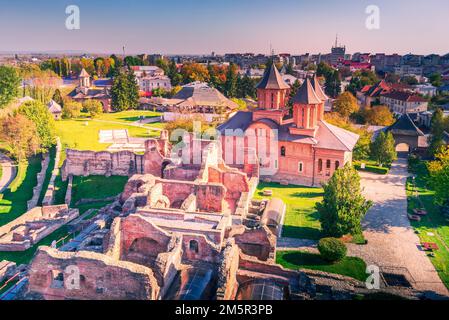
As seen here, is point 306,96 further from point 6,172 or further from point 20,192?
point 6,172

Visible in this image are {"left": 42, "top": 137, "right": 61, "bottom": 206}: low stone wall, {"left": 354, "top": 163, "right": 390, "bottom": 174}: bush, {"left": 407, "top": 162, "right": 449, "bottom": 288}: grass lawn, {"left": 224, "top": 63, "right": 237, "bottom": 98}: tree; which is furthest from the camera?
{"left": 224, "top": 63, "right": 237, "bottom": 98}: tree

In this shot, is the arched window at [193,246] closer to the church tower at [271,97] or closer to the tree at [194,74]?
the church tower at [271,97]

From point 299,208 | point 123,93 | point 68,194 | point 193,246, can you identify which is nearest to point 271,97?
point 299,208

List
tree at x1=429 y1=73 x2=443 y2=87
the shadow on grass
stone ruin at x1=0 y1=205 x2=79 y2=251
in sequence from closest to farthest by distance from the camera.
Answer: stone ruin at x1=0 y1=205 x2=79 y2=251
the shadow on grass
tree at x1=429 y1=73 x2=443 y2=87

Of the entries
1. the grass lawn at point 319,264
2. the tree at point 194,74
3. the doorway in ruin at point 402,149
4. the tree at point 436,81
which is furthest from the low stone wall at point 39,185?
the tree at point 436,81

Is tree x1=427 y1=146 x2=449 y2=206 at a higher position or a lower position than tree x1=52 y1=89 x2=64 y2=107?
lower

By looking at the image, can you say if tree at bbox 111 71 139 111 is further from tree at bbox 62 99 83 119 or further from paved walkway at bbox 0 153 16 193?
paved walkway at bbox 0 153 16 193

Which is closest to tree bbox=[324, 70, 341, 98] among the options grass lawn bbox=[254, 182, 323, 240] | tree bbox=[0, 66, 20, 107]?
grass lawn bbox=[254, 182, 323, 240]
